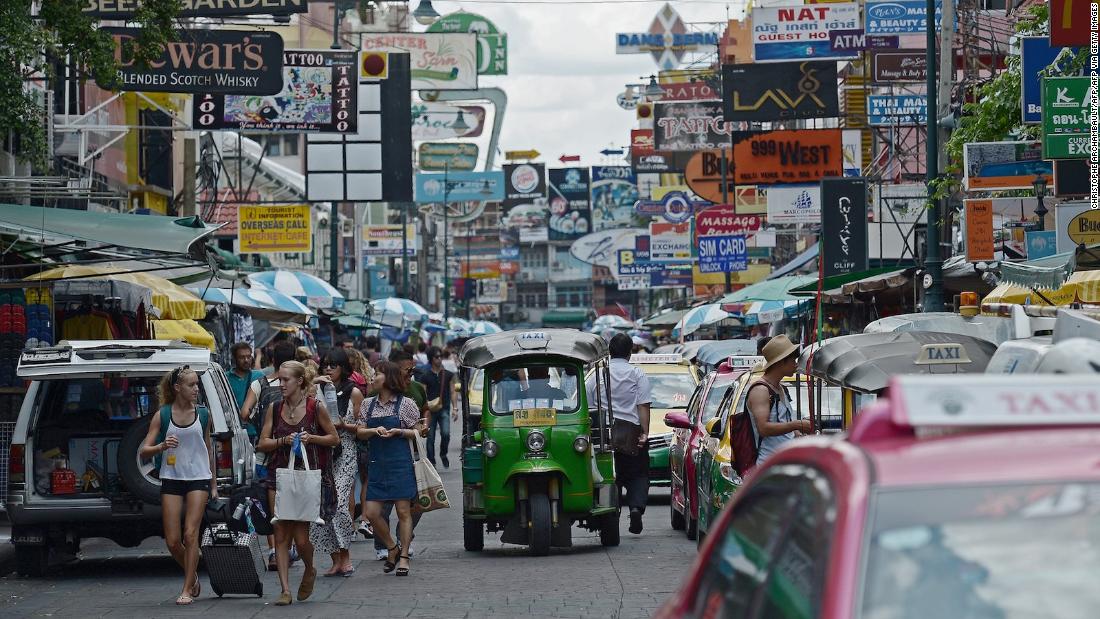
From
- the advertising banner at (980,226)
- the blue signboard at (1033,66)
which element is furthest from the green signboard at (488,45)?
the blue signboard at (1033,66)

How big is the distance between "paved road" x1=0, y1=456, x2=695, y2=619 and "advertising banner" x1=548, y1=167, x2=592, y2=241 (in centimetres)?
10156

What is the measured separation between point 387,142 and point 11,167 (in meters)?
12.1

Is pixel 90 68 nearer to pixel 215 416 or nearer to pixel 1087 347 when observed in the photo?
pixel 215 416

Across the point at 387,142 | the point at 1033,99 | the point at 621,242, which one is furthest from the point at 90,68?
the point at 621,242

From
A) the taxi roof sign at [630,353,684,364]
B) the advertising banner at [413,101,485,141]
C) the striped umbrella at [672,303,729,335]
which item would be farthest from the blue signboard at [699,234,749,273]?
the advertising banner at [413,101,485,141]

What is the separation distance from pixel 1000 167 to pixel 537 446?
10050 mm

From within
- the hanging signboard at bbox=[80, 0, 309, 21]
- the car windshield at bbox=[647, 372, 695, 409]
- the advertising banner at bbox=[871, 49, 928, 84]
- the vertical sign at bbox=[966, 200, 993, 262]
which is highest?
the advertising banner at bbox=[871, 49, 928, 84]

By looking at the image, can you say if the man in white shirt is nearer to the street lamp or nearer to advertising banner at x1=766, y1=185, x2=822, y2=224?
the street lamp

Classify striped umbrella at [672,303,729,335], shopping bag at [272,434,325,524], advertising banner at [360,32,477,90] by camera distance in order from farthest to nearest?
advertising banner at [360,32,477,90], striped umbrella at [672,303,729,335], shopping bag at [272,434,325,524]

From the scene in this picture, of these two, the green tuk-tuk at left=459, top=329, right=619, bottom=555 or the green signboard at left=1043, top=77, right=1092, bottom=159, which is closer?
the green tuk-tuk at left=459, top=329, right=619, bottom=555

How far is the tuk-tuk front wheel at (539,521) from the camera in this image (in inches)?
539

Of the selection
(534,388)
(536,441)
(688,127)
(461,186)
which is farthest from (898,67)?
(461,186)

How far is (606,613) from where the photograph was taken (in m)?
10.2

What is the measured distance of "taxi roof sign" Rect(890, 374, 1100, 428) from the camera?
3342mm
